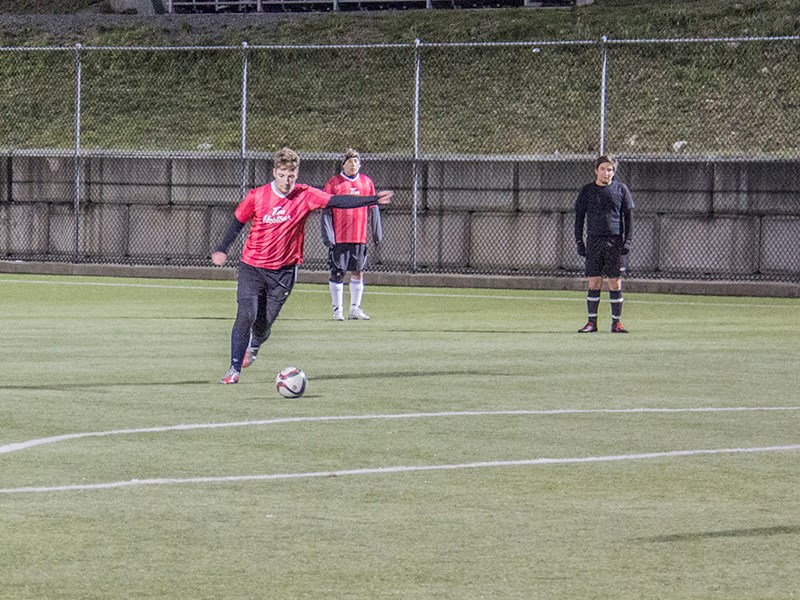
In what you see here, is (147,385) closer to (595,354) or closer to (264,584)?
(595,354)

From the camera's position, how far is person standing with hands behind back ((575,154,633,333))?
758 inches

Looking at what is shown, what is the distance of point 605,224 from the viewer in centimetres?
1928

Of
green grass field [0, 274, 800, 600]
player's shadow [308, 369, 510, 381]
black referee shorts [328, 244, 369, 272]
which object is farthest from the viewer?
black referee shorts [328, 244, 369, 272]

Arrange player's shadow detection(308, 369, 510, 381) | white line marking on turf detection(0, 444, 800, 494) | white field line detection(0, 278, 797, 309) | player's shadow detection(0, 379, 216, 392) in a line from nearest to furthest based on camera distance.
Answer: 1. white line marking on turf detection(0, 444, 800, 494)
2. player's shadow detection(0, 379, 216, 392)
3. player's shadow detection(308, 369, 510, 381)
4. white field line detection(0, 278, 797, 309)

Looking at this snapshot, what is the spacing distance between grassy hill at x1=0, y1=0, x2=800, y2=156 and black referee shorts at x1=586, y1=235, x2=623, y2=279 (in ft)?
54.1

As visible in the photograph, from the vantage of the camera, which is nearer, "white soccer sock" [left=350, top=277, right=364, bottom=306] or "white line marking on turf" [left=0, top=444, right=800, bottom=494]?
"white line marking on turf" [left=0, top=444, right=800, bottom=494]

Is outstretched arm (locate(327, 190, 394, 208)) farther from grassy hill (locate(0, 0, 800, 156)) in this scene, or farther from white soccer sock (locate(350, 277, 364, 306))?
grassy hill (locate(0, 0, 800, 156))

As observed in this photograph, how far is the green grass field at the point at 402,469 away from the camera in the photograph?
661 centimetres

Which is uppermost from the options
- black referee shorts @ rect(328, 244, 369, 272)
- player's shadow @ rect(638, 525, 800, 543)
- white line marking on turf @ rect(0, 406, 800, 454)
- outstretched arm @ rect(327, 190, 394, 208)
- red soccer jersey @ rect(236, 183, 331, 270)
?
outstretched arm @ rect(327, 190, 394, 208)

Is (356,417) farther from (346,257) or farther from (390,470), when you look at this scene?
(346,257)

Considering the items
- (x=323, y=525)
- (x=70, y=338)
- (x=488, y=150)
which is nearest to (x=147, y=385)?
(x=70, y=338)

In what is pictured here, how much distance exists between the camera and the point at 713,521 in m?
7.66

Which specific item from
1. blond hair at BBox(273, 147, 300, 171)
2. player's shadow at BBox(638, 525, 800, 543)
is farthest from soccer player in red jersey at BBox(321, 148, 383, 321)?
player's shadow at BBox(638, 525, 800, 543)

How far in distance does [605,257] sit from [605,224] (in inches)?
13.8
